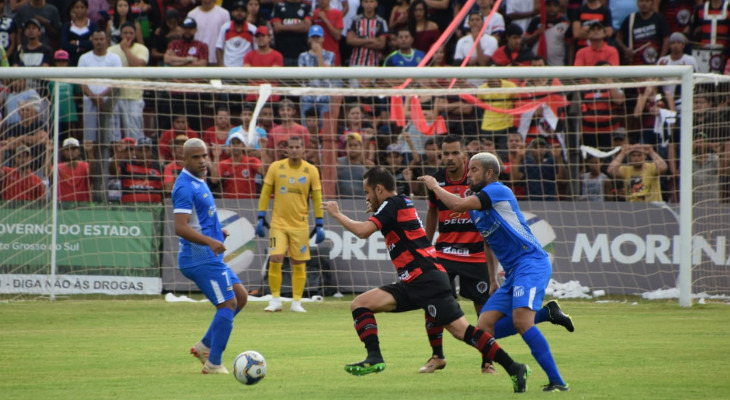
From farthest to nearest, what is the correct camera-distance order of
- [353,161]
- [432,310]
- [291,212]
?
1. [353,161]
2. [291,212]
3. [432,310]

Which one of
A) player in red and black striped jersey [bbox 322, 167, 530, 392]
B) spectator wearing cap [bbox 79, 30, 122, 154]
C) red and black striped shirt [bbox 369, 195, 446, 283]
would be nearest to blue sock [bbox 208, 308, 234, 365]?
player in red and black striped jersey [bbox 322, 167, 530, 392]

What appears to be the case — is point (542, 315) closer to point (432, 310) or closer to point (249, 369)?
point (432, 310)

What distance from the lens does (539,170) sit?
694 inches

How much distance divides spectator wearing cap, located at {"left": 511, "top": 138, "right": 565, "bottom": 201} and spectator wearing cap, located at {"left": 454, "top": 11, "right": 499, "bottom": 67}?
2696mm

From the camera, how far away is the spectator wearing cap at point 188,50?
65.3ft

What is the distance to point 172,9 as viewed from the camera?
20719 mm

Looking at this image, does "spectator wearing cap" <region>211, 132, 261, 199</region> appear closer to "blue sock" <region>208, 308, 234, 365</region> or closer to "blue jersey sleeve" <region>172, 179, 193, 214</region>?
"blue jersey sleeve" <region>172, 179, 193, 214</region>

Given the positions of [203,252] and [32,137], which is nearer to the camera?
[203,252]

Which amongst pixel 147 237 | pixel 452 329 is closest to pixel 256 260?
pixel 147 237

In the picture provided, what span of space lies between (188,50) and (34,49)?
3.13 m

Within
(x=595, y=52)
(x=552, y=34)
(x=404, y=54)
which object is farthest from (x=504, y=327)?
(x=552, y=34)

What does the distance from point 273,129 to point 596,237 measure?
6138mm

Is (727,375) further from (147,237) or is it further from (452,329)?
(147,237)

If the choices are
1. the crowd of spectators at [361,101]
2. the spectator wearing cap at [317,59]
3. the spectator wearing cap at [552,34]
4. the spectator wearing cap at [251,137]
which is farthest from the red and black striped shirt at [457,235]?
the spectator wearing cap at [552,34]
